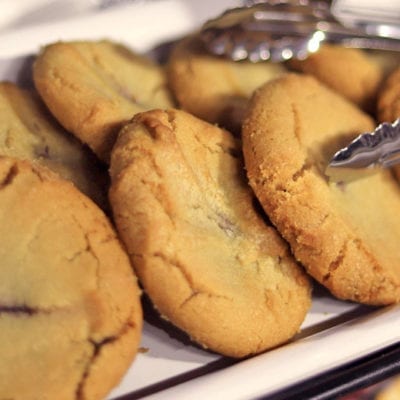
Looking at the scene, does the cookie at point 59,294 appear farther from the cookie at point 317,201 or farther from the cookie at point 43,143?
the cookie at point 317,201

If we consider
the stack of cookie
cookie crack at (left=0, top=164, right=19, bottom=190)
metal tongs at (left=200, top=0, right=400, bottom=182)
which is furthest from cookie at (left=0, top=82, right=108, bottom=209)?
metal tongs at (left=200, top=0, right=400, bottom=182)

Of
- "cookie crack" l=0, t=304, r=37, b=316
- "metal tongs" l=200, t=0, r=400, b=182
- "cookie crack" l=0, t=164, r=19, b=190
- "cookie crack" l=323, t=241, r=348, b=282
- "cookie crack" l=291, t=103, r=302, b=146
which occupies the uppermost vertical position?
"metal tongs" l=200, t=0, r=400, b=182

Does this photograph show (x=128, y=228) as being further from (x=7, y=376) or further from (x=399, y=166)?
(x=399, y=166)

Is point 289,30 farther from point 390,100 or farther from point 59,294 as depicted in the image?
point 59,294

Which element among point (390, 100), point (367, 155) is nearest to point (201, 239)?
point (367, 155)

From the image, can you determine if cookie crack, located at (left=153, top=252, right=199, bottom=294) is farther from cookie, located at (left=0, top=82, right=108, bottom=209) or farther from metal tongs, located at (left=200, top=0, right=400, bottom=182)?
metal tongs, located at (left=200, top=0, right=400, bottom=182)

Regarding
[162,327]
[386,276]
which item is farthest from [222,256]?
[386,276]
